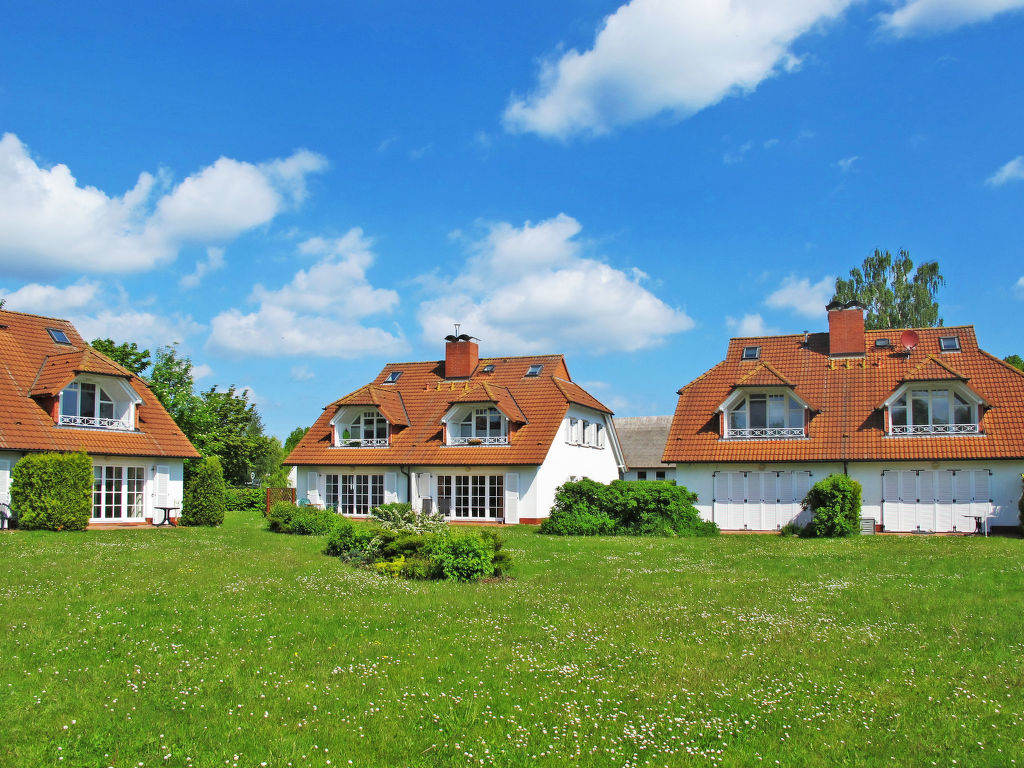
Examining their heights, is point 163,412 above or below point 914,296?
below

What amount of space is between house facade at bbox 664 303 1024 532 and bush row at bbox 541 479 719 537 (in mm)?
2206

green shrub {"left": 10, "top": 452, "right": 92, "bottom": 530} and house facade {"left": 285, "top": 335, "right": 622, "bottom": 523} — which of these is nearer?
green shrub {"left": 10, "top": 452, "right": 92, "bottom": 530}

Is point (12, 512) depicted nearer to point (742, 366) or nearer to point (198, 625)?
point (198, 625)

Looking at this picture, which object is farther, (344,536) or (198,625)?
(344,536)

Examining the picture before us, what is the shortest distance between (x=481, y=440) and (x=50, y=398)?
16.8 m

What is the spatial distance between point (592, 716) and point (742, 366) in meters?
30.2

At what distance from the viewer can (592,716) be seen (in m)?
7.73

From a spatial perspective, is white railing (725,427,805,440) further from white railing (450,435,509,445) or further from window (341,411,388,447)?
window (341,411,388,447)

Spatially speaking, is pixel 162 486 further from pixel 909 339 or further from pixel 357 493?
pixel 909 339

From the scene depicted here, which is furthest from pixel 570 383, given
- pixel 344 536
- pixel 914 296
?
pixel 914 296

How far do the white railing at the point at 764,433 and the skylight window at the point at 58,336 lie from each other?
27183 millimetres

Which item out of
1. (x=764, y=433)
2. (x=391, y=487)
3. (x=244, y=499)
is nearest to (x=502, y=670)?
(x=764, y=433)

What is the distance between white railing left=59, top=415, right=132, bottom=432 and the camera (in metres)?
28.8

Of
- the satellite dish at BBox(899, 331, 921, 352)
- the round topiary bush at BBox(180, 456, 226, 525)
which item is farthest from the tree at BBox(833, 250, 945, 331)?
the round topiary bush at BBox(180, 456, 226, 525)
